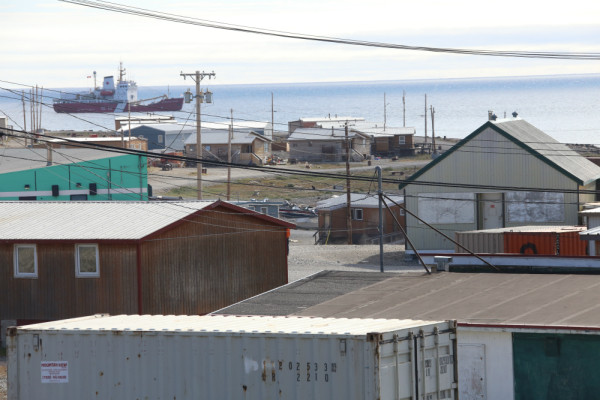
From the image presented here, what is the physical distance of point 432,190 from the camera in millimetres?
46312

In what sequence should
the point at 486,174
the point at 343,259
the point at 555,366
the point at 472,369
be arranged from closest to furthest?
the point at 555,366
the point at 472,369
the point at 486,174
the point at 343,259

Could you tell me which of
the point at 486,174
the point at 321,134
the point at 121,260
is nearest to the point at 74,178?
the point at 486,174

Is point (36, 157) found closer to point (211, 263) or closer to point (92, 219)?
point (92, 219)

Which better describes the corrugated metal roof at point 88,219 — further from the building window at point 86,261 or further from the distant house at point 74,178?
the distant house at point 74,178

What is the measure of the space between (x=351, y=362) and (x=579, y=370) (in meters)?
6.01

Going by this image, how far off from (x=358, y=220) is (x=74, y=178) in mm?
17111

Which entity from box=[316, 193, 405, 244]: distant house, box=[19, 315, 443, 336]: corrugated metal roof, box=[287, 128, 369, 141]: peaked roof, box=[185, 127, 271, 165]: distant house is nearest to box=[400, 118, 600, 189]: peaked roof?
box=[316, 193, 405, 244]: distant house

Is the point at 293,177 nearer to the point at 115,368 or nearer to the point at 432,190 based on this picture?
the point at 432,190

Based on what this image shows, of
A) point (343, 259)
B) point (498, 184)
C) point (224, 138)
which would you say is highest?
point (224, 138)

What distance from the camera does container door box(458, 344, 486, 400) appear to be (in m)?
18.5

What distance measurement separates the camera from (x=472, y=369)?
18625 millimetres

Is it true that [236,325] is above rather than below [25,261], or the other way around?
above

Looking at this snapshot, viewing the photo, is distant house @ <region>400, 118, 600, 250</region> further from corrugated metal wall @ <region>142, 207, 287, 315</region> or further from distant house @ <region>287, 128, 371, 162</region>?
distant house @ <region>287, 128, 371, 162</region>

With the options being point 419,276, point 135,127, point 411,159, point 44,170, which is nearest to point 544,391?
point 419,276
